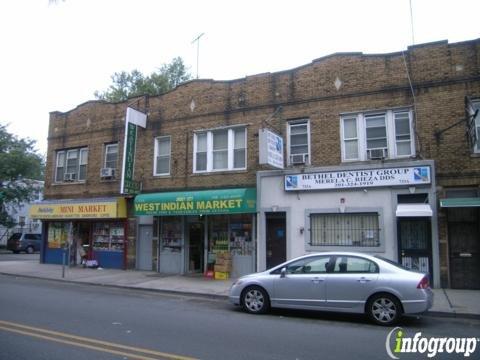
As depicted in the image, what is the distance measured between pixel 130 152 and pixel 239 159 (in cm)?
482

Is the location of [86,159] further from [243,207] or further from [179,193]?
[243,207]

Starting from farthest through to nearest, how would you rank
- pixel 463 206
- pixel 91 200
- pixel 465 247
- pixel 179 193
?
pixel 91 200 < pixel 179 193 < pixel 465 247 < pixel 463 206

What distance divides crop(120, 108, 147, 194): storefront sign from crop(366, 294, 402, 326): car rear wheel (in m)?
12.0

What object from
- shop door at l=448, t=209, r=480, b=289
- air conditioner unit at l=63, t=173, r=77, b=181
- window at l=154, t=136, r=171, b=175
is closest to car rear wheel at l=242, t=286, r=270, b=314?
shop door at l=448, t=209, r=480, b=289

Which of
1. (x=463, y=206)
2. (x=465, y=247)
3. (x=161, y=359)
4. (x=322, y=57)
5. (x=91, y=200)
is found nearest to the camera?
(x=161, y=359)

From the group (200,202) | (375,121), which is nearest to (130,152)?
(200,202)

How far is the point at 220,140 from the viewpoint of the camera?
58.0ft

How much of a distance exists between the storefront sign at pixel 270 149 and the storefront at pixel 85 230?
7935 millimetres

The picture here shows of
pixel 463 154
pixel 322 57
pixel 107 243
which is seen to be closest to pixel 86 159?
pixel 107 243

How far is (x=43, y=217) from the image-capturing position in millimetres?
21625

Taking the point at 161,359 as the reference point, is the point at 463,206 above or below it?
above

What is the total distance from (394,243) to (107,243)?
505 inches

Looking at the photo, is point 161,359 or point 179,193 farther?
point 179,193

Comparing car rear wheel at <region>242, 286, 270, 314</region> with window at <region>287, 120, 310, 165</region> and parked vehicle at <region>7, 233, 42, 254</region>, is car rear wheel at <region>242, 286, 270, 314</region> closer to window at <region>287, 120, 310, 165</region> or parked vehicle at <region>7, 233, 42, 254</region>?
window at <region>287, 120, 310, 165</region>
